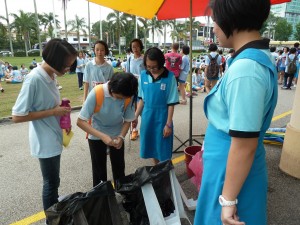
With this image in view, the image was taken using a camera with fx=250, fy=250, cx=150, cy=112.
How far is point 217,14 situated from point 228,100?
36 cm

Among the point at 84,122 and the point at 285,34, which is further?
the point at 285,34

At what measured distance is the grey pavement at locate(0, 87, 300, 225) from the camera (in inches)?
103

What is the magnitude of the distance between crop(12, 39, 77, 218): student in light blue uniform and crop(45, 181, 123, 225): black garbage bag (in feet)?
1.19

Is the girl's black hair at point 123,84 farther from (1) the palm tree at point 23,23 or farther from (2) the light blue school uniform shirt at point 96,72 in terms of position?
(1) the palm tree at point 23,23

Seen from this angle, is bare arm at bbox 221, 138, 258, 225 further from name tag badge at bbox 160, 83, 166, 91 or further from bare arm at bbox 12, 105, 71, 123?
name tag badge at bbox 160, 83, 166, 91

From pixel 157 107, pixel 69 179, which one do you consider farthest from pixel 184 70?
pixel 69 179

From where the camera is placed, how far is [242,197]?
117 centimetres

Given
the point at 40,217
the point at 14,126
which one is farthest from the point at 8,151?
the point at 40,217

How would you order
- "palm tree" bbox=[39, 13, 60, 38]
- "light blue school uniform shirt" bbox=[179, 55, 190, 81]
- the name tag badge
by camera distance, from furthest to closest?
"palm tree" bbox=[39, 13, 60, 38] → "light blue school uniform shirt" bbox=[179, 55, 190, 81] → the name tag badge

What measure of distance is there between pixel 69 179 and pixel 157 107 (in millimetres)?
1542

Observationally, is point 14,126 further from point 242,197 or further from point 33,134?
point 242,197

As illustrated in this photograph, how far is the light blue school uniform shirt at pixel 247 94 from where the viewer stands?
94 centimetres

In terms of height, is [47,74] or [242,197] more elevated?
[47,74]

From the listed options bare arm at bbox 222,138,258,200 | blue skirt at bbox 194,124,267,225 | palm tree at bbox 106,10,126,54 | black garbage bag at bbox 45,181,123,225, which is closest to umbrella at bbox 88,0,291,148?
black garbage bag at bbox 45,181,123,225
